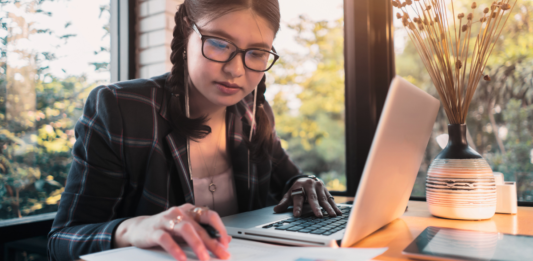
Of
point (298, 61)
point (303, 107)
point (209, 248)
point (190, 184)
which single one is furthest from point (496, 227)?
point (303, 107)

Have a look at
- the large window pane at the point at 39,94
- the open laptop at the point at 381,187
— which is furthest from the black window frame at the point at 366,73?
the large window pane at the point at 39,94

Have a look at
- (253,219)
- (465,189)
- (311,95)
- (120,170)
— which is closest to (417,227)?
(465,189)

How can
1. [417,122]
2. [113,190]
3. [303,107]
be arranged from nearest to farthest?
1. [417,122]
2. [113,190]
3. [303,107]

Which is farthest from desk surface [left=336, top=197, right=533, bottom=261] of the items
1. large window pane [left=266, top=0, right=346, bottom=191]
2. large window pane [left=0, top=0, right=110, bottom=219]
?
large window pane [left=266, top=0, right=346, bottom=191]

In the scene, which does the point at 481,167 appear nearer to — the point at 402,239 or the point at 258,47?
the point at 402,239

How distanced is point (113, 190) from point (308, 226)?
53 centimetres

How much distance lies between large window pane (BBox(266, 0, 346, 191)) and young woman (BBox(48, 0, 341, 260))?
123 inches

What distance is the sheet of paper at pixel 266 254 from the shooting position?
55 centimetres

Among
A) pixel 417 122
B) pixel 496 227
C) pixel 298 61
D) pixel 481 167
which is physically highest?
pixel 298 61

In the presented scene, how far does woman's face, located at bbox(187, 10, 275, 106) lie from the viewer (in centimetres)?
101

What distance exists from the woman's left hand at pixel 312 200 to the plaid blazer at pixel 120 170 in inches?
10.4

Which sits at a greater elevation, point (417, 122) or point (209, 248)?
point (417, 122)

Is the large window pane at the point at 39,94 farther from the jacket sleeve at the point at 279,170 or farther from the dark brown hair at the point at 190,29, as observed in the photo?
the jacket sleeve at the point at 279,170

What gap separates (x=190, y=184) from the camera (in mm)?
1098
